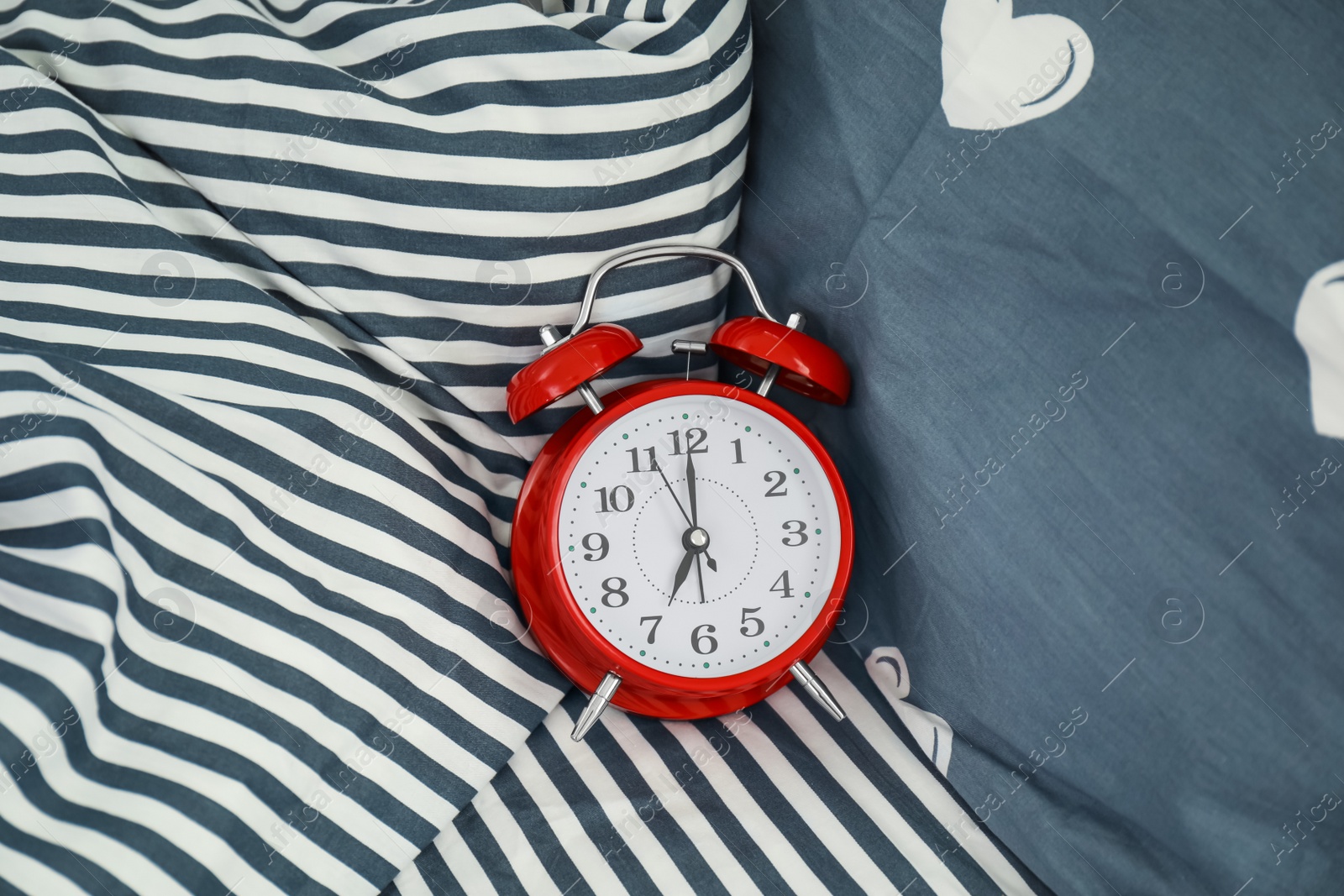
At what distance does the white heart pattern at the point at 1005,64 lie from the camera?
2.03 feet

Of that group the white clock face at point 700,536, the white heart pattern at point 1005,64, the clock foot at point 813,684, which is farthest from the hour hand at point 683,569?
the white heart pattern at point 1005,64

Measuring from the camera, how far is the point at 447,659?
73 cm

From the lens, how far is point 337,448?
0.73 meters

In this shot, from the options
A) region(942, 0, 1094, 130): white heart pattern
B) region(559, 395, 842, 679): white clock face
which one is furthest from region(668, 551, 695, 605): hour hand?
region(942, 0, 1094, 130): white heart pattern

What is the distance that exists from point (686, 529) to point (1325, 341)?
1.49ft

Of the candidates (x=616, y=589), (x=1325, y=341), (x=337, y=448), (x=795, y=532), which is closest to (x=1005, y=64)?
(x=1325, y=341)

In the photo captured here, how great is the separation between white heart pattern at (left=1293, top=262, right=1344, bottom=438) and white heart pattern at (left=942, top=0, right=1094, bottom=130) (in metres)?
0.21

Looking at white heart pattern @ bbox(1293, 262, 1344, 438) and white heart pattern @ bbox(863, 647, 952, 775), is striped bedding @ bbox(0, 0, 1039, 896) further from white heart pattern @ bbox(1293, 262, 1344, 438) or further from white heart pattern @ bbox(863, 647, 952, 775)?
white heart pattern @ bbox(1293, 262, 1344, 438)

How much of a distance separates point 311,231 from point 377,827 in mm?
499

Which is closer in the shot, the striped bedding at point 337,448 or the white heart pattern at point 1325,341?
the white heart pattern at point 1325,341

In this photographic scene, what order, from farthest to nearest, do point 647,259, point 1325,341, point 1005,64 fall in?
point 647,259, point 1005,64, point 1325,341

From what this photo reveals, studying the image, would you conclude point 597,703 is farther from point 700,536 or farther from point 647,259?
point 647,259

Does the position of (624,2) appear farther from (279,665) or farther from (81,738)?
(81,738)

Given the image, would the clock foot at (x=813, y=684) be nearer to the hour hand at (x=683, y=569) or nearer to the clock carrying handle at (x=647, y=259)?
the hour hand at (x=683, y=569)
